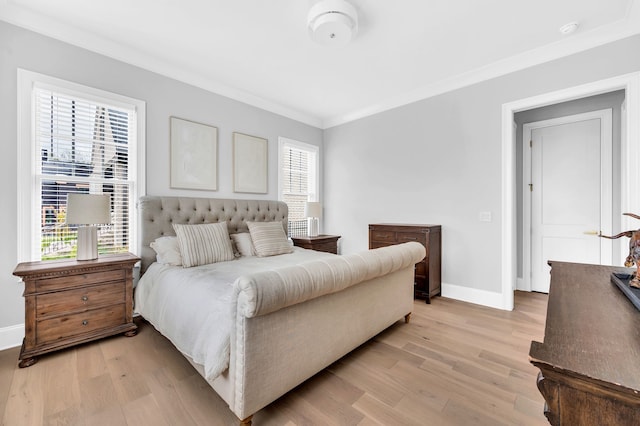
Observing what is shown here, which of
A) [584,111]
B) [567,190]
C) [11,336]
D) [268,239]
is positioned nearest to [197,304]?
[268,239]

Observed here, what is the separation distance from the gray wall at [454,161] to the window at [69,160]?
3.13m

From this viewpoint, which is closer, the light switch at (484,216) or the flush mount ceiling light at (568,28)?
the flush mount ceiling light at (568,28)

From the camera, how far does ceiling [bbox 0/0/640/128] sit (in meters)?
2.23

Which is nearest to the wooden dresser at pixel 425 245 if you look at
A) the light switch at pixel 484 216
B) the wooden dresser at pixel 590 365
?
the light switch at pixel 484 216

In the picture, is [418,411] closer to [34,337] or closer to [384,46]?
[34,337]

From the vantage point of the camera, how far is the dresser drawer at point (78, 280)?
6.90 feet

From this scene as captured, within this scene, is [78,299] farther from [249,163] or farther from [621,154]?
[621,154]

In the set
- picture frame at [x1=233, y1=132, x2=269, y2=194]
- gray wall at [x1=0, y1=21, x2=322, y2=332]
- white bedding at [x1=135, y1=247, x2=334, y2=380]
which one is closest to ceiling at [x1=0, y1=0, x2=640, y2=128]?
gray wall at [x1=0, y1=21, x2=322, y2=332]

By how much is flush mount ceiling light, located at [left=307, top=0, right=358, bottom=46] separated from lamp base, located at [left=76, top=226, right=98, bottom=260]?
2.63 m

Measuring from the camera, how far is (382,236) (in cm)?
373

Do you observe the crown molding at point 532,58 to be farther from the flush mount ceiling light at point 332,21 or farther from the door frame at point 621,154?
the flush mount ceiling light at point 332,21

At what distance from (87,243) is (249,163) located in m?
2.08

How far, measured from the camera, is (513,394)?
5.61 ft

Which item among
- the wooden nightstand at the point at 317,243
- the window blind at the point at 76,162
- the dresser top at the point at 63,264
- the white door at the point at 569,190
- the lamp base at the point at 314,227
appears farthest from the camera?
the lamp base at the point at 314,227
